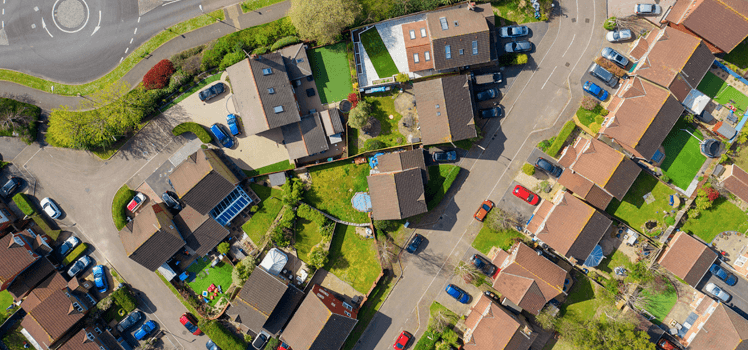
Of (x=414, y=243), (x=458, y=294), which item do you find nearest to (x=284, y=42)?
(x=414, y=243)

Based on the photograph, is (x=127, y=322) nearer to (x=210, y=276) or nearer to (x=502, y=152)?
(x=210, y=276)

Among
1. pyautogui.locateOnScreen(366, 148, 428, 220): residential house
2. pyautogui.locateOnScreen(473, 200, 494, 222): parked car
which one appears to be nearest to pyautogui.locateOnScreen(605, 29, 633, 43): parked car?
pyautogui.locateOnScreen(473, 200, 494, 222): parked car

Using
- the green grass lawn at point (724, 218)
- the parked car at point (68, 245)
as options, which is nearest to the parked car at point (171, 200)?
the parked car at point (68, 245)

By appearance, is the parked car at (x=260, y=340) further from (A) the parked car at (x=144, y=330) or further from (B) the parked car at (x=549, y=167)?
(B) the parked car at (x=549, y=167)

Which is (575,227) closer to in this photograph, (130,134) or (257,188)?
(257,188)

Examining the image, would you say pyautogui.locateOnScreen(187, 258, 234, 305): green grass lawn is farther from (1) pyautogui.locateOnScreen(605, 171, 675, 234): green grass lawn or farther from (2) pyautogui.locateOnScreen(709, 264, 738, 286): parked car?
(2) pyautogui.locateOnScreen(709, 264, 738, 286): parked car
